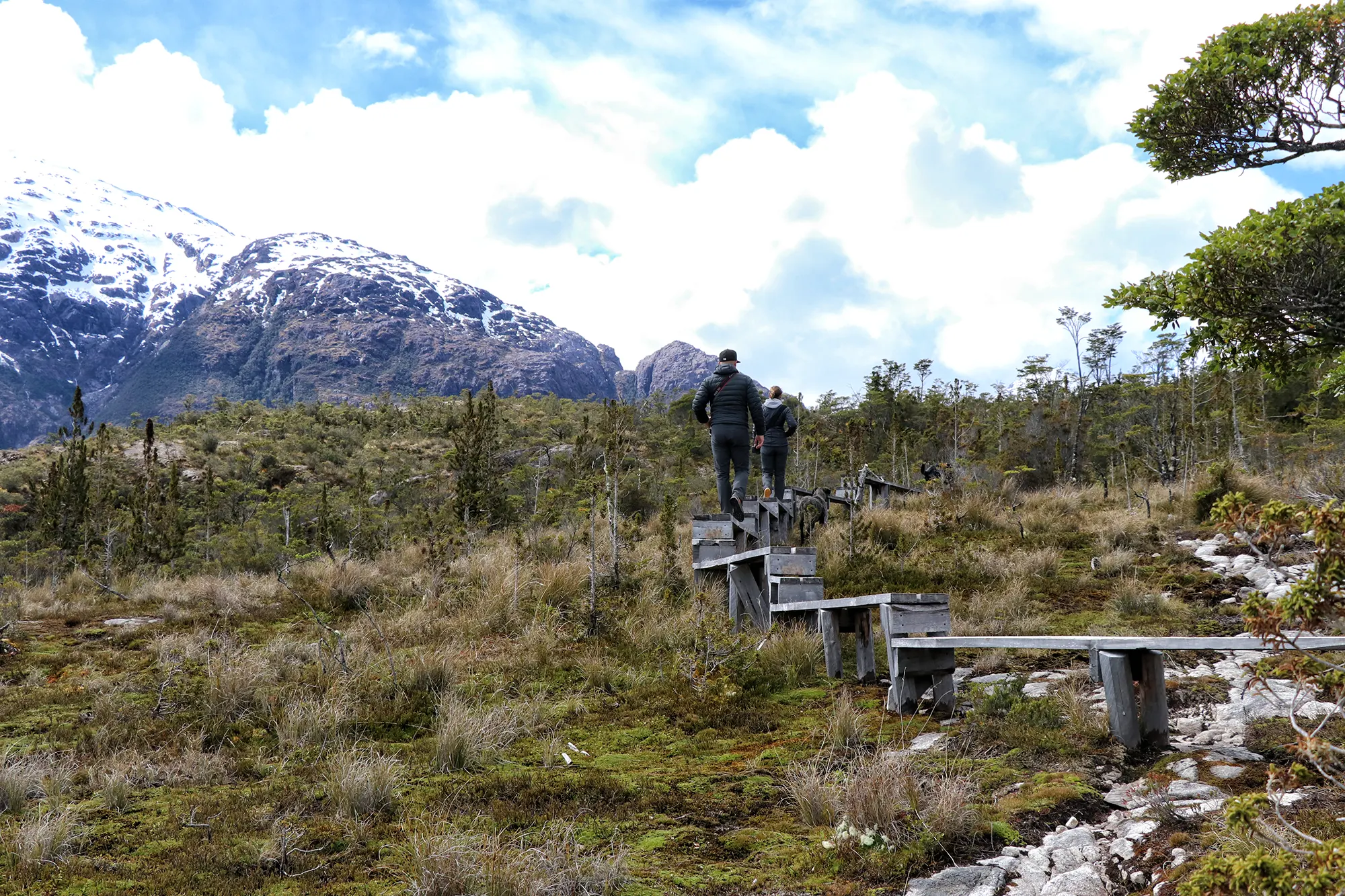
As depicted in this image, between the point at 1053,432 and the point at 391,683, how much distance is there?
23357mm

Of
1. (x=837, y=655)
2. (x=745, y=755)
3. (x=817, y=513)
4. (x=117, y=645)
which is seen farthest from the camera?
(x=817, y=513)

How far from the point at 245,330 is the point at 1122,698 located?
548 feet

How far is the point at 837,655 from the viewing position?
6.04 meters

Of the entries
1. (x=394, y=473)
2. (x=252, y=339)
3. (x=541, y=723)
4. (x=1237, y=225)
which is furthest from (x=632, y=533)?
(x=252, y=339)

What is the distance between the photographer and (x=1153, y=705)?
394 centimetres

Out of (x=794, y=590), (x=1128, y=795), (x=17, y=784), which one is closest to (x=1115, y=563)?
(x=794, y=590)

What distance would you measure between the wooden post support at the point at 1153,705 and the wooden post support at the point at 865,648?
6.99ft

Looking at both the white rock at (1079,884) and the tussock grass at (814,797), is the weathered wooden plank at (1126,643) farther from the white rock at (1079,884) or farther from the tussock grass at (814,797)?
the tussock grass at (814,797)

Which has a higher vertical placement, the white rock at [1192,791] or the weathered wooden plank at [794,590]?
the weathered wooden plank at [794,590]

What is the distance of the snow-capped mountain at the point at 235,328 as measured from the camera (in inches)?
5162

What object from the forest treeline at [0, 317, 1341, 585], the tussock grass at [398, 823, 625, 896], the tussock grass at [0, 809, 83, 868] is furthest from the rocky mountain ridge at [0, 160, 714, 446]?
the tussock grass at [398, 823, 625, 896]

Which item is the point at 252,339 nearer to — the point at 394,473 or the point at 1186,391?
the point at 394,473

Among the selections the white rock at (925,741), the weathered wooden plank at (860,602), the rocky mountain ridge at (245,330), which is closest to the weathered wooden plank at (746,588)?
the weathered wooden plank at (860,602)

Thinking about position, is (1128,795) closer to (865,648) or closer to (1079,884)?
(1079,884)
